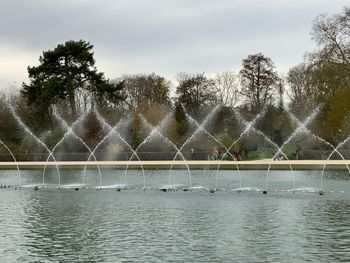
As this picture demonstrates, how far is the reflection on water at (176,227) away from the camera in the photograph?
13281 millimetres

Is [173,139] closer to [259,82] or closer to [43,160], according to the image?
[43,160]

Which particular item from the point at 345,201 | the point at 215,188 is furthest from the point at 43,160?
the point at 345,201

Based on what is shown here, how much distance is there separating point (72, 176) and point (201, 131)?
87.2 feet

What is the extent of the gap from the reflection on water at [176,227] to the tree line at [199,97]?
2695 cm

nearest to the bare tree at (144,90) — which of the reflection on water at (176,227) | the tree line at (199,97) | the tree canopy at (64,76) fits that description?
the tree line at (199,97)

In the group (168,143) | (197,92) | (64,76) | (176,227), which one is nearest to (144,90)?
(197,92)

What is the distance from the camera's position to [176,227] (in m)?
16.6

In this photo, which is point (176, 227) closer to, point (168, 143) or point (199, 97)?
point (168, 143)

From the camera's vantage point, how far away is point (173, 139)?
195 ft

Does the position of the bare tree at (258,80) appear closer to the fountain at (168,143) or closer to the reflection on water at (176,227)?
the fountain at (168,143)

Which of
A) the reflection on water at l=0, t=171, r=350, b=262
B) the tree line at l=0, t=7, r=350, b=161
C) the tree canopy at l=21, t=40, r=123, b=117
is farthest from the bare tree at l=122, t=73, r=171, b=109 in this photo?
the reflection on water at l=0, t=171, r=350, b=262

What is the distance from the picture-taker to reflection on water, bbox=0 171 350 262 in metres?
13.3

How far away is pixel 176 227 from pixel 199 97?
212 feet

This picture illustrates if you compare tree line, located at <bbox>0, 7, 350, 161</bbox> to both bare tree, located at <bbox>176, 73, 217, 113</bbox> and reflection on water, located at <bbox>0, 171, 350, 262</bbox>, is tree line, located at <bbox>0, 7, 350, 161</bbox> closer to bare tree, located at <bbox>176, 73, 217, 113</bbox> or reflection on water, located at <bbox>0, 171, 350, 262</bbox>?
bare tree, located at <bbox>176, 73, 217, 113</bbox>
